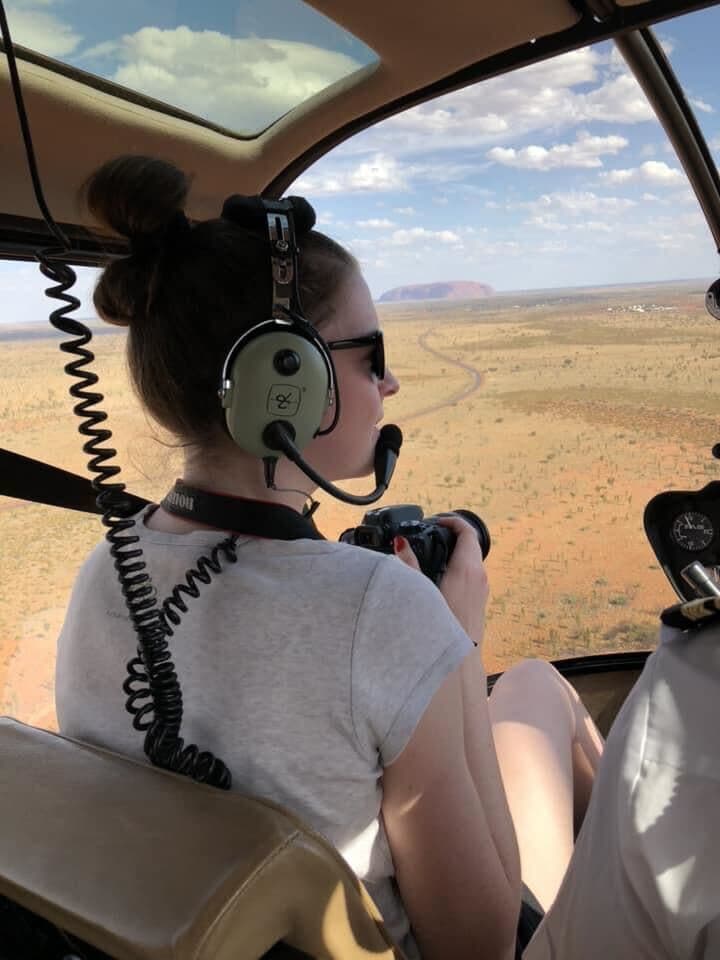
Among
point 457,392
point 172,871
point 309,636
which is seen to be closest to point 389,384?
point 309,636

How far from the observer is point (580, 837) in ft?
2.40

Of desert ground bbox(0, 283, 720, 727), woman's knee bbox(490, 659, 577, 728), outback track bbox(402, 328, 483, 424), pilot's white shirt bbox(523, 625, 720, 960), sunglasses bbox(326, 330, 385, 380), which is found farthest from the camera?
outback track bbox(402, 328, 483, 424)

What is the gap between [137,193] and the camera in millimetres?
1075

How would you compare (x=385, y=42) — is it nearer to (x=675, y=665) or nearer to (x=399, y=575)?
(x=399, y=575)

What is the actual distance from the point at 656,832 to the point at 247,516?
A: 22.2 inches

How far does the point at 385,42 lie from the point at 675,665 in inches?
55.4

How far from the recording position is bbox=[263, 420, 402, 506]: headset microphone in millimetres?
1021

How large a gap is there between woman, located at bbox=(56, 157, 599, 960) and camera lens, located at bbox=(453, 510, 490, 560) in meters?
0.12

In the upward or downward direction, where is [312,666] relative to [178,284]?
downward

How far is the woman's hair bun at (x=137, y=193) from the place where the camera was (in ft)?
3.52

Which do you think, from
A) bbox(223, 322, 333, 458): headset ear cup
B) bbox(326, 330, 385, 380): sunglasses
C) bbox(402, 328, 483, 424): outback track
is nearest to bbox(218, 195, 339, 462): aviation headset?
bbox(223, 322, 333, 458): headset ear cup

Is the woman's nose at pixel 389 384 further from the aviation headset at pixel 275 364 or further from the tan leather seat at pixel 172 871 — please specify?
the tan leather seat at pixel 172 871

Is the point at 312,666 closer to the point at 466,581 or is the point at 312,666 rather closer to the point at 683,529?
the point at 466,581

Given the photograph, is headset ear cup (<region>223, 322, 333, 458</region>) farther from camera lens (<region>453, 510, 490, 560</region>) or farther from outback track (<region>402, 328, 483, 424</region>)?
outback track (<region>402, 328, 483, 424</region>)
